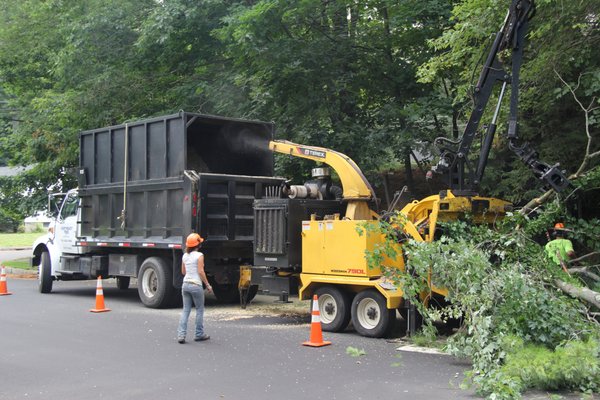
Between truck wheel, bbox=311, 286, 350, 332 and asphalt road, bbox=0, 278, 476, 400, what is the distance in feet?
0.88

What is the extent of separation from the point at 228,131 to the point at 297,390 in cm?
883

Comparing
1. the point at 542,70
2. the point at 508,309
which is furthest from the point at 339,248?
the point at 542,70

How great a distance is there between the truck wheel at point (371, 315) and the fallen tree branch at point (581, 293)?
248 centimetres

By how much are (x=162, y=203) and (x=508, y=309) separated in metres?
8.09

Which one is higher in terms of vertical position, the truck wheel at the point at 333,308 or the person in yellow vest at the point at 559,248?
the person in yellow vest at the point at 559,248

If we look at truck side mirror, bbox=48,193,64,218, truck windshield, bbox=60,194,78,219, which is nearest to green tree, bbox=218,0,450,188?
truck windshield, bbox=60,194,78,219

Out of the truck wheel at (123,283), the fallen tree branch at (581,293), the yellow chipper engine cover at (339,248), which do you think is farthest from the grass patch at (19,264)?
the fallen tree branch at (581,293)

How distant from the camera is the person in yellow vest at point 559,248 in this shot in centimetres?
959

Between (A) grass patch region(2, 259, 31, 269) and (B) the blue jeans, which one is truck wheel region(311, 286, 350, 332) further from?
(A) grass patch region(2, 259, 31, 269)

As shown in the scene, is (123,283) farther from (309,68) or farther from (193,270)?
(193,270)

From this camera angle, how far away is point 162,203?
1395 centimetres

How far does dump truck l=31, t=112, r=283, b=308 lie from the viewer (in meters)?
13.6

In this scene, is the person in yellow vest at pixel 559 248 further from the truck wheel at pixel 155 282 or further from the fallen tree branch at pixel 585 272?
the truck wheel at pixel 155 282

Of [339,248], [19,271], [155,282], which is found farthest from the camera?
[19,271]
